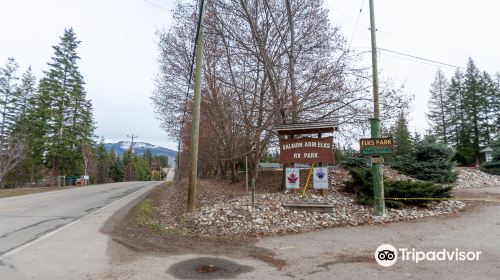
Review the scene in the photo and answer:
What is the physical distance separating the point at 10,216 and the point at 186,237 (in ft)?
24.3

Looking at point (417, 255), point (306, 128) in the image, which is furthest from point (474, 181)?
point (417, 255)

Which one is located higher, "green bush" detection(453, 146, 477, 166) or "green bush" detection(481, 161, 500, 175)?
"green bush" detection(453, 146, 477, 166)

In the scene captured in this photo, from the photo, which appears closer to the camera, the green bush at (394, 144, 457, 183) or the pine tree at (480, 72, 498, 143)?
the green bush at (394, 144, 457, 183)

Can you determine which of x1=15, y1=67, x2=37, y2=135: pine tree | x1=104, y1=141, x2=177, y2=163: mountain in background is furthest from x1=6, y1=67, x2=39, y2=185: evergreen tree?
x1=104, y1=141, x2=177, y2=163: mountain in background

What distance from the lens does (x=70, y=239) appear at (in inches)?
298

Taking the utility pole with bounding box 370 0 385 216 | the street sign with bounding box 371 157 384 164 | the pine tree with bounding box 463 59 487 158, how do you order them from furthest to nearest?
the pine tree with bounding box 463 59 487 158, the street sign with bounding box 371 157 384 164, the utility pole with bounding box 370 0 385 216

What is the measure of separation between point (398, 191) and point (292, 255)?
5.89 m

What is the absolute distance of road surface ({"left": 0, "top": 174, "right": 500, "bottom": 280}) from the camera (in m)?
5.14

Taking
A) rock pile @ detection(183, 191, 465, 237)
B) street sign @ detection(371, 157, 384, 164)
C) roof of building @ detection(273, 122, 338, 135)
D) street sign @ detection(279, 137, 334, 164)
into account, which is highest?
roof of building @ detection(273, 122, 338, 135)

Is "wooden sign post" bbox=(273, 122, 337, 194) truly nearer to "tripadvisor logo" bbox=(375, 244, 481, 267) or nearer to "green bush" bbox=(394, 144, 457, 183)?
"tripadvisor logo" bbox=(375, 244, 481, 267)

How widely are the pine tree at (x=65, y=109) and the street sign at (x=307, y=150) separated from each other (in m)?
37.5

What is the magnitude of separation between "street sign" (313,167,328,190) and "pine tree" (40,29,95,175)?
1521 inches

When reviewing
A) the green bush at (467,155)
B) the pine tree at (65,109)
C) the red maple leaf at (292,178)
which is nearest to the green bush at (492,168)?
the green bush at (467,155)

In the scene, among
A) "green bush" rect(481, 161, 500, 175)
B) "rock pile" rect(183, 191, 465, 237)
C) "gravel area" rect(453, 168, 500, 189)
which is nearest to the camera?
"rock pile" rect(183, 191, 465, 237)
